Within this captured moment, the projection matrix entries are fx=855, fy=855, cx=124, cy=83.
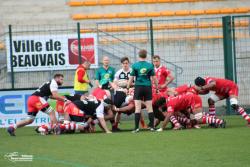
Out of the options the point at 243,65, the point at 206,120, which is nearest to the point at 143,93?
the point at 206,120

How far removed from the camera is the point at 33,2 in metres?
33.0

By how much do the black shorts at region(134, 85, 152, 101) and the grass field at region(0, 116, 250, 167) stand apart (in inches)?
33.9

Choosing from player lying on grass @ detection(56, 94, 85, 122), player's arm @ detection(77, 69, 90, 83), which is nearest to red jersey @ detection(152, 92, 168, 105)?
player lying on grass @ detection(56, 94, 85, 122)

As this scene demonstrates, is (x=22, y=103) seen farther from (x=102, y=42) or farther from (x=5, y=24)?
(x=5, y=24)

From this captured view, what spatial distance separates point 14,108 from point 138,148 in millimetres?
9668

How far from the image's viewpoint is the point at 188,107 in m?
20.7

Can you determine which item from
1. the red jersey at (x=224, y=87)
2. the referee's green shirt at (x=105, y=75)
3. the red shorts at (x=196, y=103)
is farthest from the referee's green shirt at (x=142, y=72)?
the referee's green shirt at (x=105, y=75)

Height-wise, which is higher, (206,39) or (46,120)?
(206,39)

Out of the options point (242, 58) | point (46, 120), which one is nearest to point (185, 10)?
point (242, 58)

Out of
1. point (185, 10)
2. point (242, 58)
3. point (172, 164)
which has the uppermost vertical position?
point (185, 10)

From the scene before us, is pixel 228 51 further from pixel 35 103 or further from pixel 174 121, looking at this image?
pixel 35 103

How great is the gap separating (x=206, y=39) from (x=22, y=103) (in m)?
8.17

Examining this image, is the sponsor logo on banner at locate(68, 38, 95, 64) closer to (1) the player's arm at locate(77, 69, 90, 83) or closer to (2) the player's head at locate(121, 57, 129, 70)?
(1) the player's arm at locate(77, 69, 90, 83)

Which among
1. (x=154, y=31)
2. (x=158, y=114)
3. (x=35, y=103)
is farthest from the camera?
(x=154, y=31)
